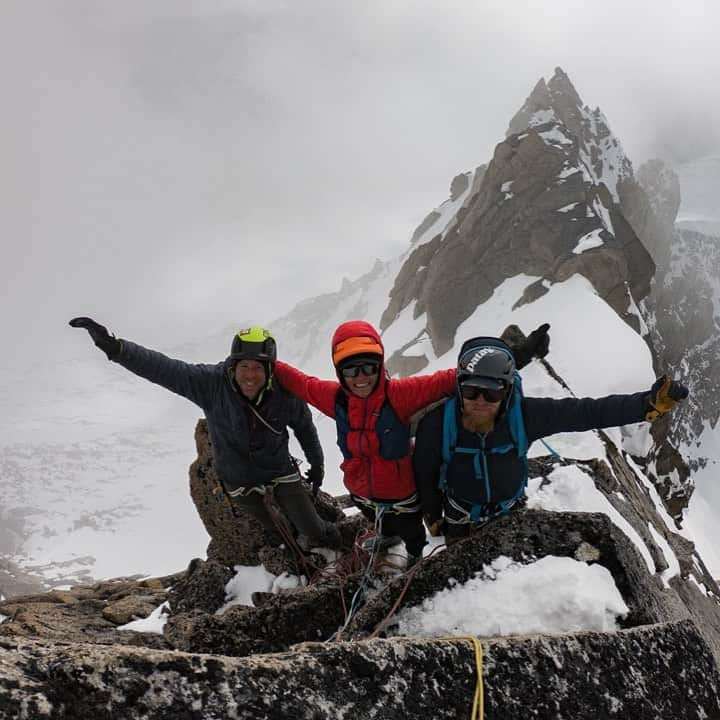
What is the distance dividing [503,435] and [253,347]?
239cm

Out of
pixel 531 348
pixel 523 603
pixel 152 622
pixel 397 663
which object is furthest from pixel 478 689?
pixel 152 622

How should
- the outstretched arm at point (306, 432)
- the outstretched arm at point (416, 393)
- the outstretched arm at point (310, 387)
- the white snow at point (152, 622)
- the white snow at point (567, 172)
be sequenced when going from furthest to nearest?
the white snow at point (567, 172) < the white snow at point (152, 622) < the outstretched arm at point (306, 432) < the outstretched arm at point (310, 387) < the outstretched arm at point (416, 393)

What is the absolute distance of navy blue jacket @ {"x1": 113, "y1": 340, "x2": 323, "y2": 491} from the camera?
4.86 meters

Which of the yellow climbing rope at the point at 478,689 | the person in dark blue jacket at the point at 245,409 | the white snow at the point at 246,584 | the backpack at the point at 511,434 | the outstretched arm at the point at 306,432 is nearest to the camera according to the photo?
the yellow climbing rope at the point at 478,689

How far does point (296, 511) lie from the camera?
5895 mm

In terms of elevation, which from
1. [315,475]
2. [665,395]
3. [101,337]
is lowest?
[665,395]

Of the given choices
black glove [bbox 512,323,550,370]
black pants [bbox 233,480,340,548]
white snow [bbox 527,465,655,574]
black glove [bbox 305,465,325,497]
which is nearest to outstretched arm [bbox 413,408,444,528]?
black glove [bbox 512,323,550,370]

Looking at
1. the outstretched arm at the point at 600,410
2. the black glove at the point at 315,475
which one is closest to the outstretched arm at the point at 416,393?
the outstretched arm at the point at 600,410

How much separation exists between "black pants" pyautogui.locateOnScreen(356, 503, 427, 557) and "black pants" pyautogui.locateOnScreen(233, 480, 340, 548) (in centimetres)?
125

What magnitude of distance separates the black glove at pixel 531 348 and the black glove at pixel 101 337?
3699 mm

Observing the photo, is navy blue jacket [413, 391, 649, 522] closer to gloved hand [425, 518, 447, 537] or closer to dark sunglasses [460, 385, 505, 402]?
dark sunglasses [460, 385, 505, 402]

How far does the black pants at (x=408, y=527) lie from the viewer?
457cm

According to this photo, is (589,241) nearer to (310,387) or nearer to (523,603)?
(310,387)

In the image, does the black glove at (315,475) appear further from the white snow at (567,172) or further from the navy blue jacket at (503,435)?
the white snow at (567,172)
